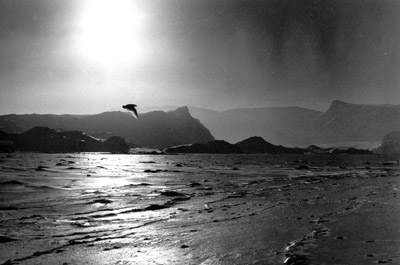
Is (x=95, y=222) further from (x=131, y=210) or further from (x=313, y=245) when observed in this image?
(x=313, y=245)

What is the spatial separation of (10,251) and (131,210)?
7482 mm

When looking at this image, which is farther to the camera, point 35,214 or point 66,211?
point 66,211

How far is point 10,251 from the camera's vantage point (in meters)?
8.61

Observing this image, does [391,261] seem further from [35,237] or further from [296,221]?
[35,237]

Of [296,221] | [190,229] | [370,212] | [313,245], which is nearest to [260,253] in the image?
[313,245]

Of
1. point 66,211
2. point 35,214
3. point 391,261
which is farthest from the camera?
point 66,211

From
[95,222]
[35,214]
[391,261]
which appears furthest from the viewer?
[35,214]

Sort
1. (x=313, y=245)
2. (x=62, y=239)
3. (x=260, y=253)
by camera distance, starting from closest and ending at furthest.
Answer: (x=260, y=253) < (x=313, y=245) < (x=62, y=239)

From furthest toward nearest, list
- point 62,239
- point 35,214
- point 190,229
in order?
point 35,214
point 190,229
point 62,239

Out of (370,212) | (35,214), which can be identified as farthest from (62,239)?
(370,212)

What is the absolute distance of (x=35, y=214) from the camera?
14141 millimetres

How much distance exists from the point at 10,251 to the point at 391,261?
8344 millimetres

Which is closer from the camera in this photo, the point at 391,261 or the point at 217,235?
the point at 391,261

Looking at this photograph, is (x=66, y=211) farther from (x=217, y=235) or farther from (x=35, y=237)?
(x=217, y=235)
